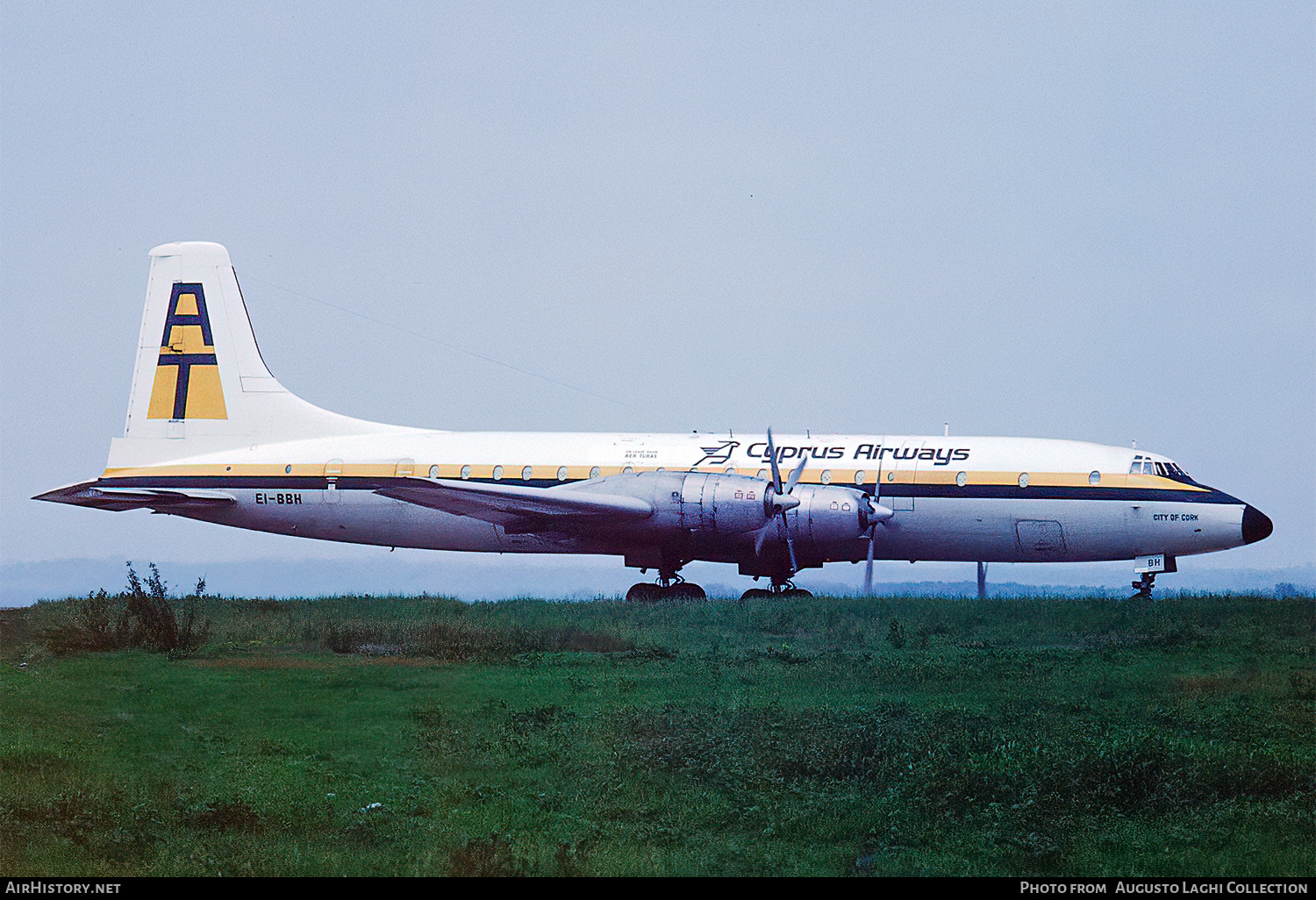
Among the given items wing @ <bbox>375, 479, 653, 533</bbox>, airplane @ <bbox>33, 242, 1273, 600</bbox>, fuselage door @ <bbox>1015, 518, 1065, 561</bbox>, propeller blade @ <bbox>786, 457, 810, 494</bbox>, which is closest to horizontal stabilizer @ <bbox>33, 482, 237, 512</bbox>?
airplane @ <bbox>33, 242, 1273, 600</bbox>

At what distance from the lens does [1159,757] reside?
12.9 metres

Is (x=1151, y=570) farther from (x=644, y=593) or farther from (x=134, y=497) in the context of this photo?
(x=134, y=497)

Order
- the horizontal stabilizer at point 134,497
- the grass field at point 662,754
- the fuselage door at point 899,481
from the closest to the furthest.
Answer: the grass field at point 662,754 < the fuselage door at point 899,481 < the horizontal stabilizer at point 134,497

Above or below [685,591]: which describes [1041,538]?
above

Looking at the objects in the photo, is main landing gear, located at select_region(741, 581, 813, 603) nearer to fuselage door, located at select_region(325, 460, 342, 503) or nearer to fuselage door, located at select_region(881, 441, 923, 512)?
fuselage door, located at select_region(881, 441, 923, 512)

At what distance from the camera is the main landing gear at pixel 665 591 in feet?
92.8

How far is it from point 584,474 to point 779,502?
551 centimetres

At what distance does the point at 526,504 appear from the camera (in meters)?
27.7

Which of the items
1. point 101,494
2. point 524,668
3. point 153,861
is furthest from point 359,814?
point 101,494

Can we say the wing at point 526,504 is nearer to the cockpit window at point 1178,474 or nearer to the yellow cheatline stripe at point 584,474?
the yellow cheatline stripe at point 584,474

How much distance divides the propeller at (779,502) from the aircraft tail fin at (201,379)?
1168 cm

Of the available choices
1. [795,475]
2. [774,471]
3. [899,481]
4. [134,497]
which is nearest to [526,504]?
[774,471]

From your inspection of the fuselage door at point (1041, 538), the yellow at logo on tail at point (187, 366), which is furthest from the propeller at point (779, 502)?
the yellow at logo on tail at point (187, 366)
